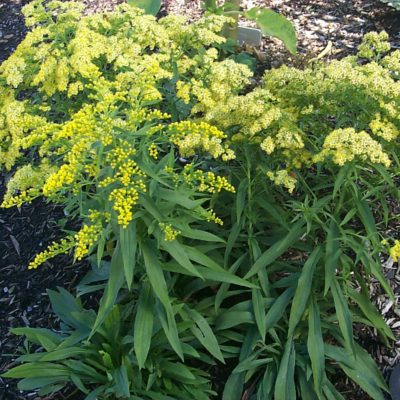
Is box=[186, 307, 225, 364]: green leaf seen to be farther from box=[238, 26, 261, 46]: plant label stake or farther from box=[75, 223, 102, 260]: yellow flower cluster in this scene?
box=[238, 26, 261, 46]: plant label stake

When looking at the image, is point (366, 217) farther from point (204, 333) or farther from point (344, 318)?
point (204, 333)

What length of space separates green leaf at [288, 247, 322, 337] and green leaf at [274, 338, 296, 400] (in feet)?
0.56

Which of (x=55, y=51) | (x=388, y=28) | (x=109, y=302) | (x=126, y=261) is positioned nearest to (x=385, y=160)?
(x=126, y=261)

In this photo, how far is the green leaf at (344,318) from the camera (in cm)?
288

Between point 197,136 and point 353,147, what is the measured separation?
77 cm

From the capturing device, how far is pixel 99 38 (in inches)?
128

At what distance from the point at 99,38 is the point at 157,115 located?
96 cm

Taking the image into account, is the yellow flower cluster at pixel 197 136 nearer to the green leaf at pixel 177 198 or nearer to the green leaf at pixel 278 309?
the green leaf at pixel 177 198

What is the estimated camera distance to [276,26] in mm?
4629

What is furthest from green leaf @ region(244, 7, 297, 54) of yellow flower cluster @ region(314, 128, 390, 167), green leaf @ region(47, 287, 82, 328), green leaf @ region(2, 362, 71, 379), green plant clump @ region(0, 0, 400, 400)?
green leaf @ region(2, 362, 71, 379)

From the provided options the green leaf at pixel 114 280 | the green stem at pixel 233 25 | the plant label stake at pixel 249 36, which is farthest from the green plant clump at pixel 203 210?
the plant label stake at pixel 249 36

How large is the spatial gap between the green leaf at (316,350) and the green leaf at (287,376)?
0.14m

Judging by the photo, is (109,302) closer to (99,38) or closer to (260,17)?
(99,38)

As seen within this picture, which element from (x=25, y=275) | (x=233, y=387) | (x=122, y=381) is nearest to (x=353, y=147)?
(x=233, y=387)
